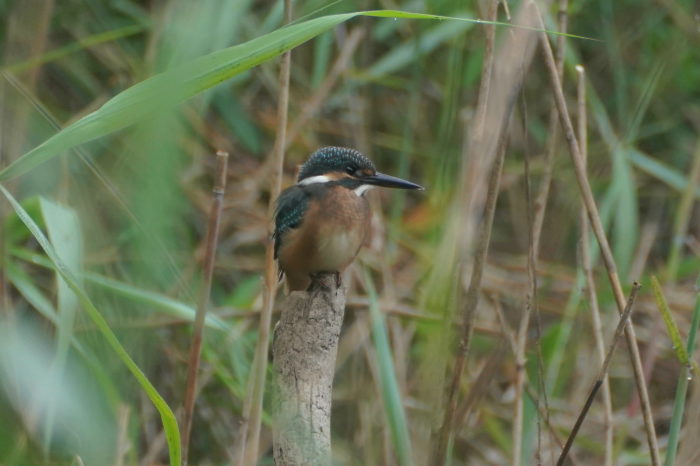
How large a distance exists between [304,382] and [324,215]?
717 millimetres

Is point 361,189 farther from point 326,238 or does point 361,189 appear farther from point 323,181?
point 326,238

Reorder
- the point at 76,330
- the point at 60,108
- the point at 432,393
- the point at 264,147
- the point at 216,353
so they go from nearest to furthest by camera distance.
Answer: the point at 432,393, the point at 76,330, the point at 216,353, the point at 60,108, the point at 264,147

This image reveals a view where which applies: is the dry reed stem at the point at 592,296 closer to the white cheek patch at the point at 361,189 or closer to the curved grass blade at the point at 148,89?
the white cheek patch at the point at 361,189

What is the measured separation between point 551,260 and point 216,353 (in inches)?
34.9

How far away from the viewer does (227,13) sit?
213cm

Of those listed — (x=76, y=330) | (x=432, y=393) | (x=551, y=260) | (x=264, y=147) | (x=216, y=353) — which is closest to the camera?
(x=432, y=393)

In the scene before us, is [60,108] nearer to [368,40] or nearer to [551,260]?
[368,40]

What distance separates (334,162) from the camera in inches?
82.6

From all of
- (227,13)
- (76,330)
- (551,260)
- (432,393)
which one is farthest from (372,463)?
(227,13)

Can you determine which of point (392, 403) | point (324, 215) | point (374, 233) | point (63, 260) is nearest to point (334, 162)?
point (324, 215)

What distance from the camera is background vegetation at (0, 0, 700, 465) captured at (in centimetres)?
179

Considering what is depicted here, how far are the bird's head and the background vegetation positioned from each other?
20cm

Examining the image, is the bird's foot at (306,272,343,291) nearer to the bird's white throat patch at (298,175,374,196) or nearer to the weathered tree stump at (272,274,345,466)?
the weathered tree stump at (272,274,345,466)

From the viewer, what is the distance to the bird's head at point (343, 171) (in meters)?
2.10
